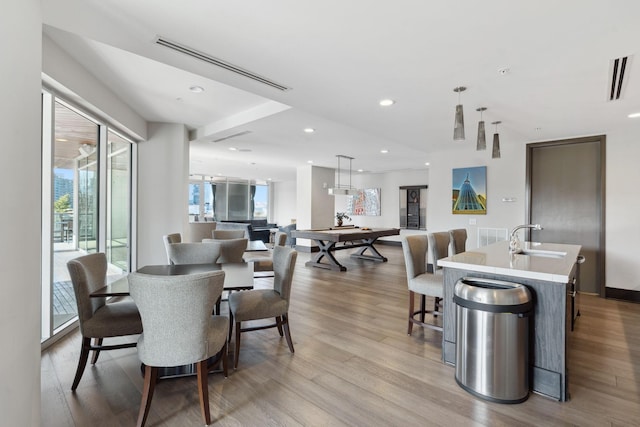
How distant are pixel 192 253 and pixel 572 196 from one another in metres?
5.72

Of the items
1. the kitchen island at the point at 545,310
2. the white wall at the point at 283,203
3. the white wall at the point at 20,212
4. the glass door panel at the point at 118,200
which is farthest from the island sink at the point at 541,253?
the white wall at the point at 283,203

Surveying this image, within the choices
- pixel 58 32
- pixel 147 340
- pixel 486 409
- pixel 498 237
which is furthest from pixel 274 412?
pixel 498 237

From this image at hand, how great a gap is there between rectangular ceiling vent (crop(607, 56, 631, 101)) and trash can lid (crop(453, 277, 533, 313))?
1980mm

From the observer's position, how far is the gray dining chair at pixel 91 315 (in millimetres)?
2123

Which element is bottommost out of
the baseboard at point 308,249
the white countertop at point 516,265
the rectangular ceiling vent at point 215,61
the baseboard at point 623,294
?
the baseboard at point 623,294

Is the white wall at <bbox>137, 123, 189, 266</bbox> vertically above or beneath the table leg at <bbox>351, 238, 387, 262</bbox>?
above

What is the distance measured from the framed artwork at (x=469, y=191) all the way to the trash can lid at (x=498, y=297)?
394 centimetres

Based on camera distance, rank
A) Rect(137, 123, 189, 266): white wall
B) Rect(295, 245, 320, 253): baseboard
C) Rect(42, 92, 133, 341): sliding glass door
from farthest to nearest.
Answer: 1. Rect(295, 245, 320, 253): baseboard
2. Rect(137, 123, 189, 266): white wall
3. Rect(42, 92, 133, 341): sliding glass door

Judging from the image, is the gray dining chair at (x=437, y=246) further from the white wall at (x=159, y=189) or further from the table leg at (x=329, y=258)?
the white wall at (x=159, y=189)

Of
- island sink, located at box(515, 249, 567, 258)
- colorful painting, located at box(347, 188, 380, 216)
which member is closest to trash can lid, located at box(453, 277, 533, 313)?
island sink, located at box(515, 249, 567, 258)

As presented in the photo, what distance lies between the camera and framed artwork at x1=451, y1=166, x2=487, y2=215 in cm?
579

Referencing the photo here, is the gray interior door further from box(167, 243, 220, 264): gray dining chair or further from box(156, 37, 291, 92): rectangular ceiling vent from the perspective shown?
box(167, 243, 220, 264): gray dining chair

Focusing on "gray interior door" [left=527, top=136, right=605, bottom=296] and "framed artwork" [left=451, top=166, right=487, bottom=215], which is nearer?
"gray interior door" [left=527, top=136, right=605, bottom=296]

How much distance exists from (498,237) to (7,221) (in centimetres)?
630
